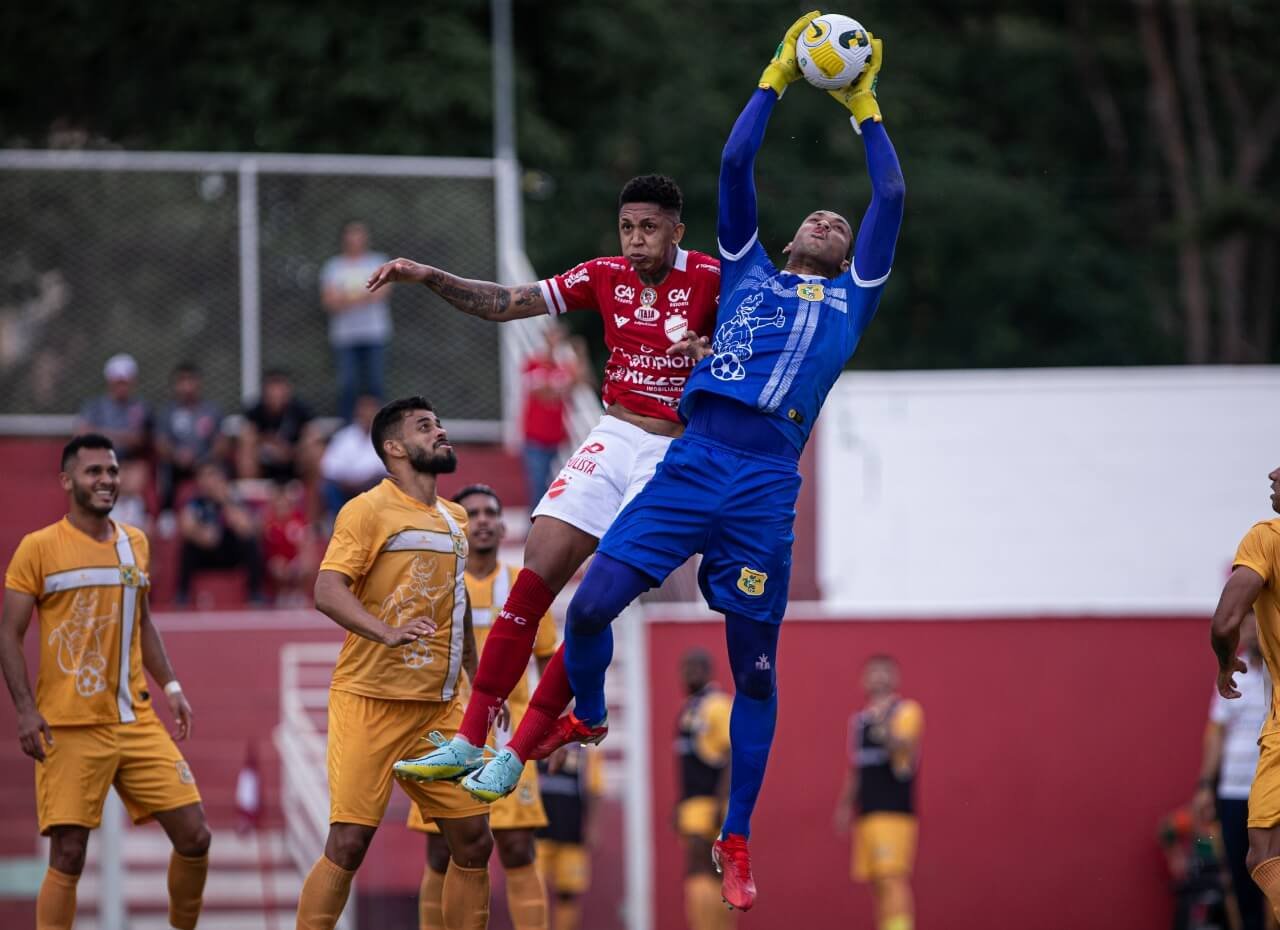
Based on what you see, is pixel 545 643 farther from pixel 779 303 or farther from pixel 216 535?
pixel 216 535

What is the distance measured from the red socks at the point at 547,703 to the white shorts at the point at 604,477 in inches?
23.9

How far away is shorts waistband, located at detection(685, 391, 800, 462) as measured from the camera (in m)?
8.16

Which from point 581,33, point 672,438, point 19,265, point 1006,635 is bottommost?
point 1006,635

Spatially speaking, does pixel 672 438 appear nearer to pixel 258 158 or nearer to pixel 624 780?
pixel 624 780

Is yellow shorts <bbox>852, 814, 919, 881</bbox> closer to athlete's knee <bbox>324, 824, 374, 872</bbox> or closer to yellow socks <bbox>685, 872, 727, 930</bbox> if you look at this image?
yellow socks <bbox>685, 872, 727, 930</bbox>

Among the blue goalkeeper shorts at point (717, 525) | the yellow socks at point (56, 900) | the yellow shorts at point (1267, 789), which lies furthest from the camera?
the yellow socks at point (56, 900)

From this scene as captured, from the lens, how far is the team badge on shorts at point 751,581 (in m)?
8.09

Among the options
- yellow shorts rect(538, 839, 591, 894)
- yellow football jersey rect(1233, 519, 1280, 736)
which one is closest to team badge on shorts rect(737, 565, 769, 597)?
yellow football jersey rect(1233, 519, 1280, 736)

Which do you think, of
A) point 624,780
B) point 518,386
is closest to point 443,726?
point 624,780

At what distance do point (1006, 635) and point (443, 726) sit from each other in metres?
7.98

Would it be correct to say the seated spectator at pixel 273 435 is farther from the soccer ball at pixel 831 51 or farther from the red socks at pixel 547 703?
the soccer ball at pixel 831 51

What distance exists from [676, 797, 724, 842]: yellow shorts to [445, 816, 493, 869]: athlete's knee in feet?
16.7

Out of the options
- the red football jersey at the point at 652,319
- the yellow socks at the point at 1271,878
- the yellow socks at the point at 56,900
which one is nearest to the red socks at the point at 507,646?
the red football jersey at the point at 652,319

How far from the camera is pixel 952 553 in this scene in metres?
19.3
